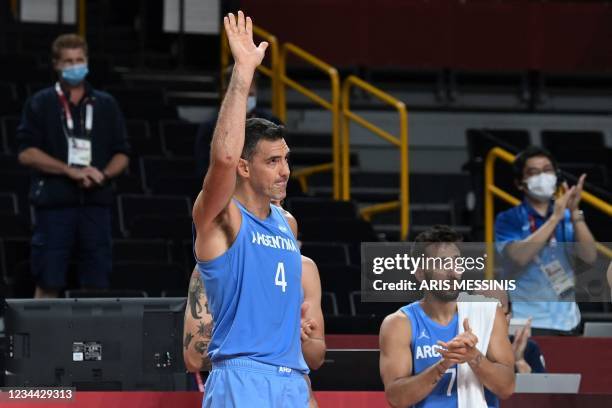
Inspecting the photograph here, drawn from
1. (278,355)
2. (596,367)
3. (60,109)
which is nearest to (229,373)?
(278,355)

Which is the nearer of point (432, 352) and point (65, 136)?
point (432, 352)

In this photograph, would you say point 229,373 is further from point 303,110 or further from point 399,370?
point 303,110

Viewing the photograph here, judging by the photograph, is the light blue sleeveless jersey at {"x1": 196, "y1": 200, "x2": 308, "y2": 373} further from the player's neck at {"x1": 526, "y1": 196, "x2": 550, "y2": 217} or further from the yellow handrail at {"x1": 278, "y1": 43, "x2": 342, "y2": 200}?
the yellow handrail at {"x1": 278, "y1": 43, "x2": 342, "y2": 200}

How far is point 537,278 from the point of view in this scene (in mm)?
7332

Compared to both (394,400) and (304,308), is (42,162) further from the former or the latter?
(304,308)

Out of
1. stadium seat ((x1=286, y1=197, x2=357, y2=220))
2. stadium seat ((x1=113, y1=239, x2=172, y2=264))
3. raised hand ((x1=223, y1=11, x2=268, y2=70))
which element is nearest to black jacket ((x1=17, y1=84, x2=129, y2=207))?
stadium seat ((x1=113, y1=239, x2=172, y2=264))

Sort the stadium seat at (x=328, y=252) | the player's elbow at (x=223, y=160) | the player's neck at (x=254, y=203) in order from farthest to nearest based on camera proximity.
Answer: the stadium seat at (x=328, y=252), the player's neck at (x=254, y=203), the player's elbow at (x=223, y=160)

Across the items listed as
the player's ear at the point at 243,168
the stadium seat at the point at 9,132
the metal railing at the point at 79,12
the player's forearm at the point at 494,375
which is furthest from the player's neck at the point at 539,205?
the metal railing at the point at 79,12

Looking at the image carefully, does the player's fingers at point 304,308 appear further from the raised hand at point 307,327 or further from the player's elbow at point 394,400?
the player's elbow at point 394,400

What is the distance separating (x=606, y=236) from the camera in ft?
38.6

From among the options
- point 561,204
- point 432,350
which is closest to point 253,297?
point 432,350

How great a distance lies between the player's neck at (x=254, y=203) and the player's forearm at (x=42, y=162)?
3.93 meters

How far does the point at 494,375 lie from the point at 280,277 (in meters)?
1.45

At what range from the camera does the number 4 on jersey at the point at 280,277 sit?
17.7 feet
